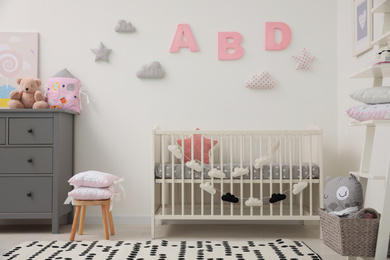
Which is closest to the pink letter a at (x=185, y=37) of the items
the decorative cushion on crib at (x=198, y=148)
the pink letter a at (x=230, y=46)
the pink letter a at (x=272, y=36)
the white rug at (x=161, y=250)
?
the pink letter a at (x=230, y=46)

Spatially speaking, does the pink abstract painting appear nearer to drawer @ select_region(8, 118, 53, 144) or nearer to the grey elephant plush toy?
drawer @ select_region(8, 118, 53, 144)

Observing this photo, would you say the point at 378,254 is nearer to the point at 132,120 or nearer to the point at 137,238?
the point at 137,238

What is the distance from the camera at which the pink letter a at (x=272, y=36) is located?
3596mm

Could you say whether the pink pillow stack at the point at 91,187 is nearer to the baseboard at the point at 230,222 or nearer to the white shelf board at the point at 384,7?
the baseboard at the point at 230,222

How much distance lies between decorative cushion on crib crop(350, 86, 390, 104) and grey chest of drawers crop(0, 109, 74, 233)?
205cm

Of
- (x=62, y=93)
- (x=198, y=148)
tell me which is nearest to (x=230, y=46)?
(x=198, y=148)

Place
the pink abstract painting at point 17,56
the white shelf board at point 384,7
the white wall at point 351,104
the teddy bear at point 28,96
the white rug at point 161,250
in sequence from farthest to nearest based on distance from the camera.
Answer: the pink abstract painting at point 17,56 < the teddy bear at point 28,96 < the white wall at point 351,104 < the white rug at point 161,250 < the white shelf board at point 384,7

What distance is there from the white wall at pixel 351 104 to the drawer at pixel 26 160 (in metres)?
2.01

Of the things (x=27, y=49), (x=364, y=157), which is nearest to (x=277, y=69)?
(x=364, y=157)

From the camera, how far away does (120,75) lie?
12.0 feet

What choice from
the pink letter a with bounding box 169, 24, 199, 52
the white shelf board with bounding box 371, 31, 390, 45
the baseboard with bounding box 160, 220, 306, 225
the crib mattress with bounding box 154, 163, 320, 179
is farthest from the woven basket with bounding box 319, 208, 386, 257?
the pink letter a with bounding box 169, 24, 199, 52

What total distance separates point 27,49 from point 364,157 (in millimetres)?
2656

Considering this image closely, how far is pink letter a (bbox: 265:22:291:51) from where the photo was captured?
3596mm

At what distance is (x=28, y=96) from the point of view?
344 cm
